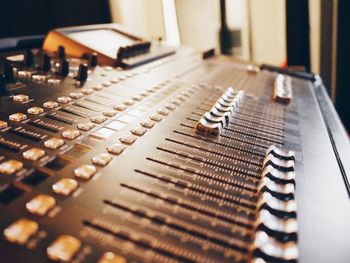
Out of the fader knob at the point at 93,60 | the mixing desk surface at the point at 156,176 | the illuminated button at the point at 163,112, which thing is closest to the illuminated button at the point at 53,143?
the mixing desk surface at the point at 156,176

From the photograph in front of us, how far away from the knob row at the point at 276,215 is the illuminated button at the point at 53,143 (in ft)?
1.18

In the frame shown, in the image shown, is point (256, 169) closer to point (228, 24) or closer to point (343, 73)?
point (343, 73)

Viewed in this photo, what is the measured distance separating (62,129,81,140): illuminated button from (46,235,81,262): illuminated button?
27 centimetres

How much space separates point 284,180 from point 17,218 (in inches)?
17.6

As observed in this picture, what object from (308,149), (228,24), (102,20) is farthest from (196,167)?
(228,24)

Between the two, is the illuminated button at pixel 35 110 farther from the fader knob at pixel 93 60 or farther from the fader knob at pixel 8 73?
the fader knob at pixel 93 60

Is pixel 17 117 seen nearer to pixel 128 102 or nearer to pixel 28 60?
pixel 128 102

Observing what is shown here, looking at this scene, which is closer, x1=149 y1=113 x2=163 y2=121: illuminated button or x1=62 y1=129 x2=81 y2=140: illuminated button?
x1=62 y1=129 x2=81 y2=140: illuminated button

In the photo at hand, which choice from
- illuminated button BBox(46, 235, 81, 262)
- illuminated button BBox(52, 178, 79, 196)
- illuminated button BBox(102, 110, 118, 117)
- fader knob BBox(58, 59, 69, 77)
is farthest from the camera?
fader knob BBox(58, 59, 69, 77)

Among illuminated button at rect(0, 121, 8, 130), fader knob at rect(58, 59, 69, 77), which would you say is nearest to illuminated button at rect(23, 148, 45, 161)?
illuminated button at rect(0, 121, 8, 130)

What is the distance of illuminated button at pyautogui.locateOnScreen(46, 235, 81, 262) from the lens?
0.37 m

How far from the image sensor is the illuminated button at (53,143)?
0.59 metres

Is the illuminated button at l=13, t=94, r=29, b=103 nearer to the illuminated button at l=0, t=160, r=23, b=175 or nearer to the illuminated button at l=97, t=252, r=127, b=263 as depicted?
the illuminated button at l=0, t=160, r=23, b=175

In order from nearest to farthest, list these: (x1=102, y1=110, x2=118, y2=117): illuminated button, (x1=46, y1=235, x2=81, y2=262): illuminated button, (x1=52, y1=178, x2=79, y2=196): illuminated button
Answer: (x1=46, y1=235, x2=81, y2=262): illuminated button, (x1=52, y1=178, x2=79, y2=196): illuminated button, (x1=102, y1=110, x2=118, y2=117): illuminated button
